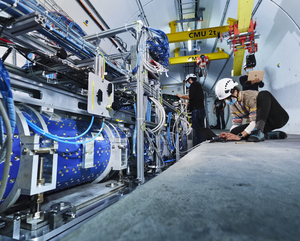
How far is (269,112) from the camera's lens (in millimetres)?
2666

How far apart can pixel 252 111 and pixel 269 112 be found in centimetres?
56

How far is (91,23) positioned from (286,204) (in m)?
3.53

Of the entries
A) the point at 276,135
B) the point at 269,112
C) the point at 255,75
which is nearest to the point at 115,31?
the point at 269,112

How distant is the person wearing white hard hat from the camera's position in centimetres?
216

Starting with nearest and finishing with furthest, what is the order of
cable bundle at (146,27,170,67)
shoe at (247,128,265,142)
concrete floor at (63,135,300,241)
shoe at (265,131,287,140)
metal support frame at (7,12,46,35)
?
concrete floor at (63,135,300,241)
metal support frame at (7,12,46,35)
cable bundle at (146,27,170,67)
shoe at (247,128,265,142)
shoe at (265,131,287,140)

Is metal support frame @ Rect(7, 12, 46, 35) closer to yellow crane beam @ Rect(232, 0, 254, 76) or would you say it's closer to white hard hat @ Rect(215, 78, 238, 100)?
white hard hat @ Rect(215, 78, 238, 100)

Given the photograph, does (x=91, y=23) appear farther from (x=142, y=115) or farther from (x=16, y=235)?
(x=16, y=235)

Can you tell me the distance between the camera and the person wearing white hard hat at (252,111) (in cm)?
216

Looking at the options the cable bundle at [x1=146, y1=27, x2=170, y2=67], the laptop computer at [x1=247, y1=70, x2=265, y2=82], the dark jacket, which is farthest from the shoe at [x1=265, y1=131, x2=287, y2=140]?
the cable bundle at [x1=146, y1=27, x2=170, y2=67]

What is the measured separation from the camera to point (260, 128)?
216cm

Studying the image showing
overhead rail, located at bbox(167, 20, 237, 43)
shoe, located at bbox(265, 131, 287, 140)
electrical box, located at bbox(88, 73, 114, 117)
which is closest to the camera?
electrical box, located at bbox(88, 73, 114, 117)

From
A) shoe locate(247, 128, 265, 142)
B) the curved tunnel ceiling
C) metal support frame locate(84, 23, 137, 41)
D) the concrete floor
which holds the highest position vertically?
the curved tunnel ceiling

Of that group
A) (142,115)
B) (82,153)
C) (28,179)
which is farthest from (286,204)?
(142,115)

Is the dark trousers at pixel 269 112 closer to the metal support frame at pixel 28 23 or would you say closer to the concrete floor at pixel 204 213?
the concrete floor at pixel 204 213
